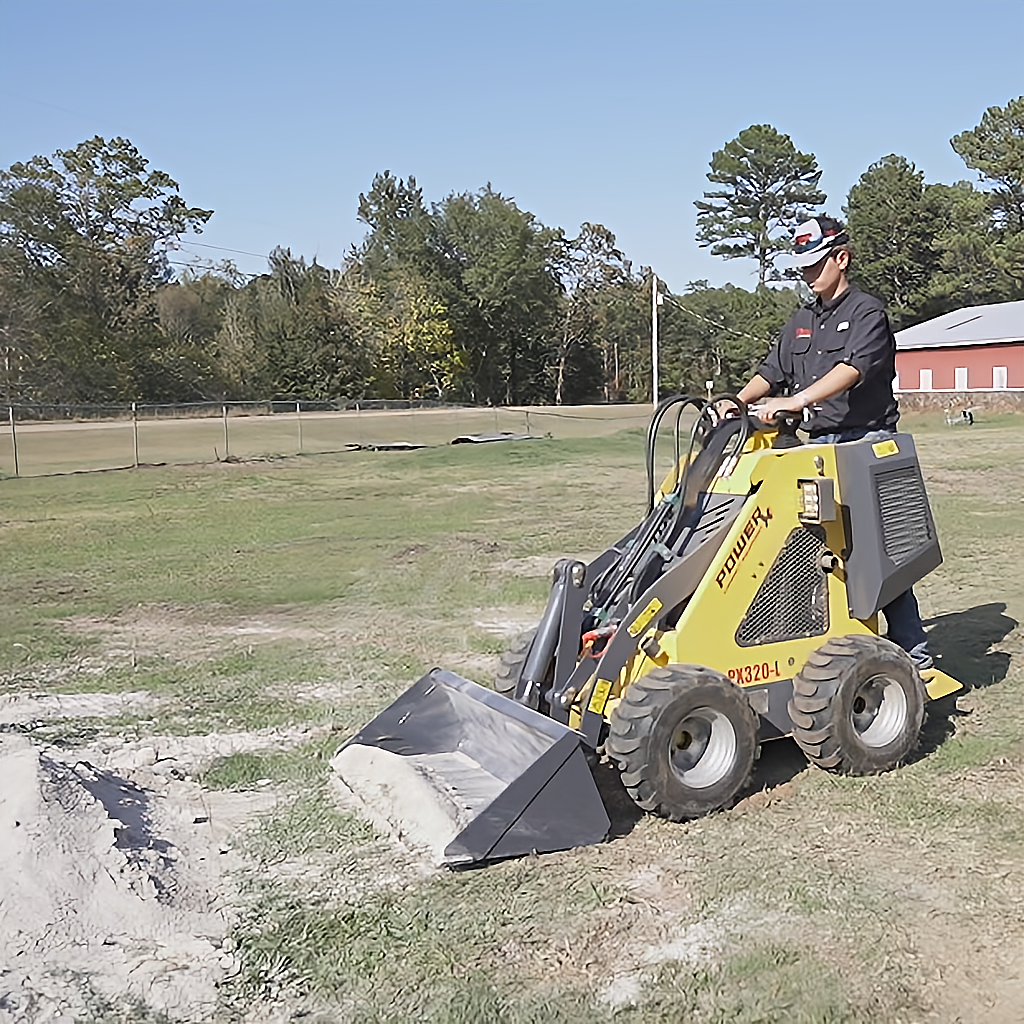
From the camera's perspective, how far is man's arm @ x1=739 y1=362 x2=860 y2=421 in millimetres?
5180

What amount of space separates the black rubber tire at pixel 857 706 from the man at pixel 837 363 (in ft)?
1.66

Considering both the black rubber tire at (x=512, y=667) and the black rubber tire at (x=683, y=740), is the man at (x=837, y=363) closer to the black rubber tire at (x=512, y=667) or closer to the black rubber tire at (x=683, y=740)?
the black rubber tire at (x=683, y=740)

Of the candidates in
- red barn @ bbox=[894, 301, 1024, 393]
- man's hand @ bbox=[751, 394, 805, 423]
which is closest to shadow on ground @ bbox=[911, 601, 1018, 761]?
man's hand @ bbox=[751, 394, 805, 423]

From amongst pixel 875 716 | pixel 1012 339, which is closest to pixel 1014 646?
pixel 875 716

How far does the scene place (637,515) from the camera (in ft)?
47.4

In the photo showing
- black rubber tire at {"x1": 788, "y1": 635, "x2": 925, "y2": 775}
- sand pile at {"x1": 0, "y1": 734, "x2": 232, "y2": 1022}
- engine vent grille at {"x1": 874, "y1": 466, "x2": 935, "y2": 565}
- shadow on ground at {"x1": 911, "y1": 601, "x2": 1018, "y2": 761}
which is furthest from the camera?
shadow on ground at {"x1": 911, "y1": 601, "x2": 1018, "y2": 761}

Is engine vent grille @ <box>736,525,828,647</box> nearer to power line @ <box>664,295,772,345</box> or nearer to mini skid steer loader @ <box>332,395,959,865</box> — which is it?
mini skid steer loader @ <box>332,395,959,865</box>

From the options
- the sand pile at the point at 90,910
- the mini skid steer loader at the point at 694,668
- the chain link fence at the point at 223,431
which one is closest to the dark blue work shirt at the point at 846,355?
the mini skid steer loader at the point at 694,668

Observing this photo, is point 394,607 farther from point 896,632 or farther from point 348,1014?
point 348,1014

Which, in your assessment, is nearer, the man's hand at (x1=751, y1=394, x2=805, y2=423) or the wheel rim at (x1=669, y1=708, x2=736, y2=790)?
the wheel rim at (x1=669, y1=708, x2=736, y2=790)

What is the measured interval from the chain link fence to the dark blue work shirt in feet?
65.4

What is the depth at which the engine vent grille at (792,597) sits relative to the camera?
16.5ft

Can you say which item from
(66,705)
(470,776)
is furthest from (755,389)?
(66,705)

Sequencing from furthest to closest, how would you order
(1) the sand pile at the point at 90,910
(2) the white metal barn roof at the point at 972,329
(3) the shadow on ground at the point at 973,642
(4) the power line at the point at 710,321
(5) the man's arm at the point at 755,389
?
(4) the power line at the point at 710,321 → (2) the white metal barn roof at the point at 972,329 → (3) the shadow on ground at the point at 973,642 → (5) the man's arm at the point at 755,389 → (1) the sand pile at the point at 90,910
